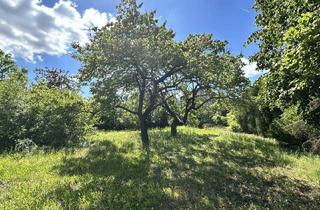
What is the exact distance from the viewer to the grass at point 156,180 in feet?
27.8

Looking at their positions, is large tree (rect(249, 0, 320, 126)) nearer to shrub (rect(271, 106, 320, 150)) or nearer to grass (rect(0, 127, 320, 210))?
grass (rect(0, 127, 320, 210))

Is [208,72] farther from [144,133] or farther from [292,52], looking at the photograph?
[292,52]

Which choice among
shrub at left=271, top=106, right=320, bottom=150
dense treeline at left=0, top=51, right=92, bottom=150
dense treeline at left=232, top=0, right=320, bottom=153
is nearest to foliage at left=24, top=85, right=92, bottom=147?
dense treeline at left=0, top=51, right=92, bottom=150

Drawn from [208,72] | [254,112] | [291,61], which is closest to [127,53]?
[208,72]

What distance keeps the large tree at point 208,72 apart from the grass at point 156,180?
440 centimetres

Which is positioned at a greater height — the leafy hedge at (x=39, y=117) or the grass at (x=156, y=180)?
the leafy hedge at (x=39, y=117)

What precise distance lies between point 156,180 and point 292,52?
599cm

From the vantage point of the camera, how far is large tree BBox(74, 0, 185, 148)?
16.3 metres

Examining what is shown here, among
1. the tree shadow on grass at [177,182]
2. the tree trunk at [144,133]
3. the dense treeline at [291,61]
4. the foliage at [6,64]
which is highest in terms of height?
the foliage at [6,64]

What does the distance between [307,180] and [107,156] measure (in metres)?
8.17

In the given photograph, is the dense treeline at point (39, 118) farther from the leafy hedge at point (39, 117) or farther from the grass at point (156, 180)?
the grass at point (156, 180)

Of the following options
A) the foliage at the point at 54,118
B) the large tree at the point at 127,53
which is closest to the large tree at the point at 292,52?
the large tree at the point at 127,53

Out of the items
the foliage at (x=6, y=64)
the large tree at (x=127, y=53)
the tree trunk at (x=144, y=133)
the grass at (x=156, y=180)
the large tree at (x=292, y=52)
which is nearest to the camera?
the large tree at (x=292, y=52)

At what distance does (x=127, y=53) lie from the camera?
1639 centimetres
